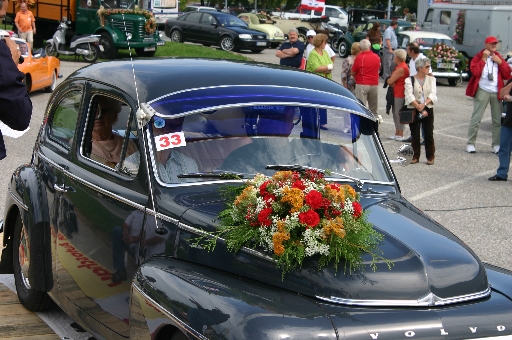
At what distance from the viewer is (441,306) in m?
3.62

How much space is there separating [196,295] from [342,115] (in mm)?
1813

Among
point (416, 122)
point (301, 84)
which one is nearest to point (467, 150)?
point (416, 122)

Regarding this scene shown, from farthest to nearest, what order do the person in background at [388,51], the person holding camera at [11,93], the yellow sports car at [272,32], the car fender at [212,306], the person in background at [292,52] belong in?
the yellow sports car at [272,32] → the person in background at [388,51] → the person in background at [292,52] → the person holding camera at [11,93] → the car fender at [212,306]

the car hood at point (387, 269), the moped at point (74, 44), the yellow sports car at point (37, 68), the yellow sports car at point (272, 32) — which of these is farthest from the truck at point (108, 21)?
the car hood at point (387, 269)

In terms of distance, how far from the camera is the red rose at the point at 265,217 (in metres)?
3.74

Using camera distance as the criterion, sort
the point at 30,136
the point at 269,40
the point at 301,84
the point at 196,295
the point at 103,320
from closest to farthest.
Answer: the point at 196,295, the point at 103,320, the point at 301,84, the point at 30,136, the point at 269,40

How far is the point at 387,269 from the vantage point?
3.66 meters

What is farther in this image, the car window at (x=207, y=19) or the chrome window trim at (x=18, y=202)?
the car window at (x=207, y=19)

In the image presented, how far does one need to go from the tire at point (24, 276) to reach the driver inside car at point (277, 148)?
1.91 m

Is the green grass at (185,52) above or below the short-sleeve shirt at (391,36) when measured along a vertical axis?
below

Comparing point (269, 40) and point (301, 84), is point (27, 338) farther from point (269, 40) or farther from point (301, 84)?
point (269, 40)

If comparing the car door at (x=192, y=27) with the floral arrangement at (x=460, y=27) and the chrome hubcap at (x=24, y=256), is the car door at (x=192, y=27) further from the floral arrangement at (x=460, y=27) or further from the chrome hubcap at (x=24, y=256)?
the chrome hubcap at (x=24, y=256)

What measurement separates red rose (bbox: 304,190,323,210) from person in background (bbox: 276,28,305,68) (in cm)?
1253

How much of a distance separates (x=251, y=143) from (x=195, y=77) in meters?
0.59
